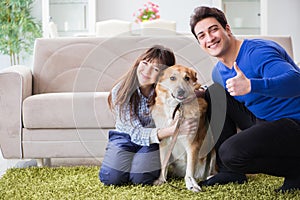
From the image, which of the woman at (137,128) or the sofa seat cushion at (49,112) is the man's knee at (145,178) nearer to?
the woman at (137,128)

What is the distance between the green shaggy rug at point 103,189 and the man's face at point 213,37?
56cm

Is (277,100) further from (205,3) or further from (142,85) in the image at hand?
(205,3)

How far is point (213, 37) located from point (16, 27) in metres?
4.16

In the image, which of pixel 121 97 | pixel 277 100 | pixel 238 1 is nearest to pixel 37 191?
pixel 121 97

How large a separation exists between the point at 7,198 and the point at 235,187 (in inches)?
36.4

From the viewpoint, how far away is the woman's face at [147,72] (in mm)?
1461

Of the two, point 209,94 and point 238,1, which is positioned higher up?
point 238,1

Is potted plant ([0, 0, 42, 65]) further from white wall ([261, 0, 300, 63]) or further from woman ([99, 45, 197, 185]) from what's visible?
woman ([99, 45, 197, 185])

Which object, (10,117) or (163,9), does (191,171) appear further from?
(163,9)

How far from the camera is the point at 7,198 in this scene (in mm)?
1811

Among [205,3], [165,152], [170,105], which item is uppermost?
[205,3]

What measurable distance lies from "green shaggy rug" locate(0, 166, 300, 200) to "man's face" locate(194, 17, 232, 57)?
0.56 meters

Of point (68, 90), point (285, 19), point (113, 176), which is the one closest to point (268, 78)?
point (113, 176)

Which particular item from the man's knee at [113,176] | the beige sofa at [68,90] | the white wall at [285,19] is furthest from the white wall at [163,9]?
the man's knee at [113,176]
